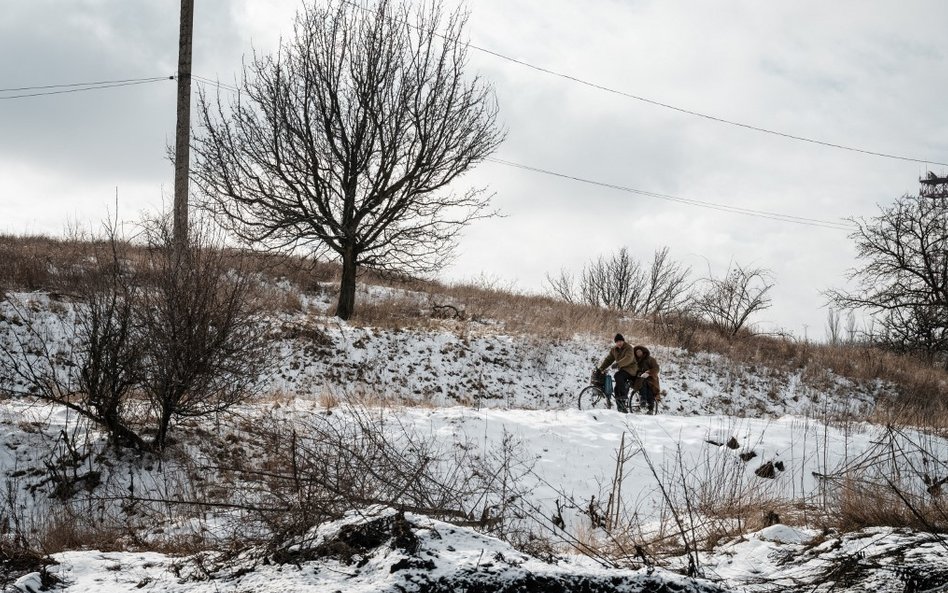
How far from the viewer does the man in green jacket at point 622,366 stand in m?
12.0

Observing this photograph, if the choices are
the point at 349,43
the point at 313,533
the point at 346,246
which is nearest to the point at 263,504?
the point at 313,533

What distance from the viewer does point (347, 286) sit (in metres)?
16.9

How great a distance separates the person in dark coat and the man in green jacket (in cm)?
8

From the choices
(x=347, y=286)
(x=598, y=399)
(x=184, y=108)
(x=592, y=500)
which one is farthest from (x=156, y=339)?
(x=347, y=286)

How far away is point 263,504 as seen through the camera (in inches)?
146

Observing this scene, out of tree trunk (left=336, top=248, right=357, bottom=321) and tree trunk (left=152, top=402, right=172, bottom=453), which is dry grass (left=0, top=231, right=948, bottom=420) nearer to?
tree trunk (left=336, top=248, right=357, bottom=321)

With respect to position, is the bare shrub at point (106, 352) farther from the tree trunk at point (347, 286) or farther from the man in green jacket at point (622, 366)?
the tree trunk at point (347, 286)

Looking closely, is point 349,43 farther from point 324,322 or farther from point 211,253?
point 211,253

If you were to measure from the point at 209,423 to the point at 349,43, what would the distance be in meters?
11.2

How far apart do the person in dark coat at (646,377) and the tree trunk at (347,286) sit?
8.21 metres

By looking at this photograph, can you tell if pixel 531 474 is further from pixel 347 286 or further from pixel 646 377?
pixel 347 286

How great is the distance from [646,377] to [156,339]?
8635 mm

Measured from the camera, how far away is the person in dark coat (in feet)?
39.3

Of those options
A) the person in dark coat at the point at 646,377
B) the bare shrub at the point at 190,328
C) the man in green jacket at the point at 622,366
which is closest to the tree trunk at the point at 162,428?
the bare shrub at the point at 190,328
